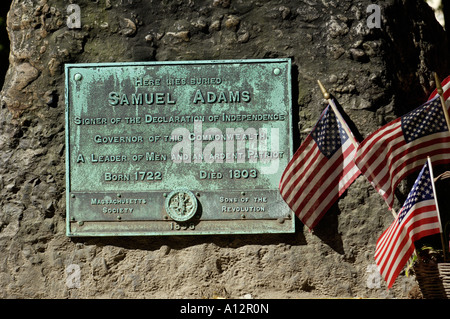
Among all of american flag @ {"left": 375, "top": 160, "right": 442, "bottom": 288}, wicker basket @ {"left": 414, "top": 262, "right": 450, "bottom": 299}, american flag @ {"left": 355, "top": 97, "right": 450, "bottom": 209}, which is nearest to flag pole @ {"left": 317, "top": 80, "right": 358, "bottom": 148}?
american flag @ {"left": 355, "top": 97, "right": 450, "bottom": 209}

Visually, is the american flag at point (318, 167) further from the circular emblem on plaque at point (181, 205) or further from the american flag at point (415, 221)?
the circular emblem on plaque at point (181, 205)

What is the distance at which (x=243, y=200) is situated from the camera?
476 centimetres

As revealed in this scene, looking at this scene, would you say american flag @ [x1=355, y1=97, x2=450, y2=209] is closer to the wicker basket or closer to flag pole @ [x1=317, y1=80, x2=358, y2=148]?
flag pole @ [x1=317, y1=80, x2=358, y2=148]

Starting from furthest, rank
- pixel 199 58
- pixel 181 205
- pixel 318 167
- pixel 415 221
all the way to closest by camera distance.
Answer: pixel 199 58, pixel 181 205, pixel 318 167, pixel 415 221

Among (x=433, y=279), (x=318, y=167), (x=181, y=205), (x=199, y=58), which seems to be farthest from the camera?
(x=199, y=58)

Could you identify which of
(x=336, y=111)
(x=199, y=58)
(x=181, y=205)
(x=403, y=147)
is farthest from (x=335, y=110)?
(x=181, y=205)

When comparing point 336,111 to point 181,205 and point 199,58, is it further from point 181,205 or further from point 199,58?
point 181,205

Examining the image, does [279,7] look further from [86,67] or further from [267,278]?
[267,278]

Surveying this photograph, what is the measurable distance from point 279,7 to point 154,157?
1.54 m

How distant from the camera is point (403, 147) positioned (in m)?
4.38

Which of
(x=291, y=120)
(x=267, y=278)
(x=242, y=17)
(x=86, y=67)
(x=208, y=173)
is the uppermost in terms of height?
(x=242, y=17)

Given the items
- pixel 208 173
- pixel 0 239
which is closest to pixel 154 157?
pixel 208 173

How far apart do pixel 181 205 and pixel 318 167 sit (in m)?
1.09

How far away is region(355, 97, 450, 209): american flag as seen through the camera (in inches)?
170
